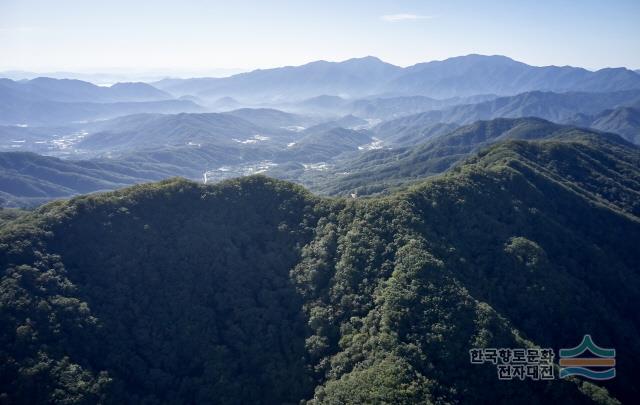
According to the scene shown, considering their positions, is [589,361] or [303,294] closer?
[589,361]

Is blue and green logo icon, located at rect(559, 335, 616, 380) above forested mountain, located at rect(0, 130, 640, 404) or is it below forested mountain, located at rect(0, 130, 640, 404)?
below

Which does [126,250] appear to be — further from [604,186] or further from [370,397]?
[604,186]

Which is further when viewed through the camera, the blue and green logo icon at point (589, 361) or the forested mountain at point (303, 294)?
the blue and green logo icon at point (589, 361)

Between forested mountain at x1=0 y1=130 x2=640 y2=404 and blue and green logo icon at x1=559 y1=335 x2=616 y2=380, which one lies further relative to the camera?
blue and green logo icon at x1=559 y1=335 x2=616 y2=380

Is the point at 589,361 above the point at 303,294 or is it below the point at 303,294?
below

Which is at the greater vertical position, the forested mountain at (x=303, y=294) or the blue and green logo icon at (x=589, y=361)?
the forested mountain at (x=303, y=294)

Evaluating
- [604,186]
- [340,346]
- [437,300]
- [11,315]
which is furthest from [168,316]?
[604,186]
